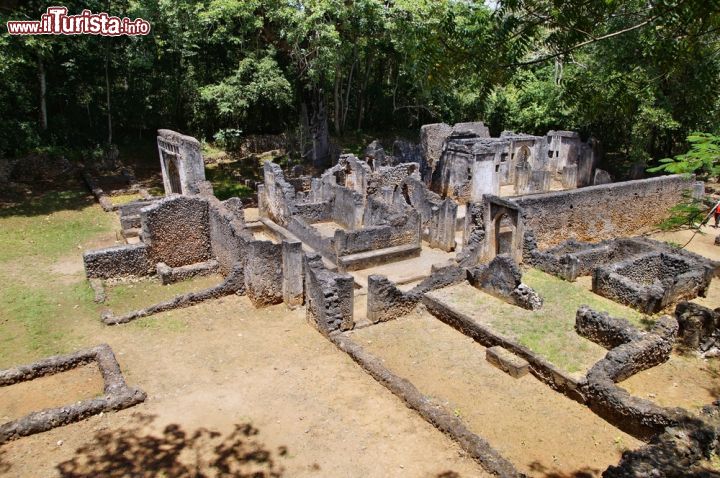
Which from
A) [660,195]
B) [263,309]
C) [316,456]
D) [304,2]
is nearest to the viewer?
[316,456]

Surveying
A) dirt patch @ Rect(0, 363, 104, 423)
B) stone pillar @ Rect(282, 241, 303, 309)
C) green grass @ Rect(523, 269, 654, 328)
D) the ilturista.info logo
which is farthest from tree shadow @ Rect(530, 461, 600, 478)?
the ilturista.info logo

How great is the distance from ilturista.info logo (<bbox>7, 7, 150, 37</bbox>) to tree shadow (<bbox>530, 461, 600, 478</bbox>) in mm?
23682

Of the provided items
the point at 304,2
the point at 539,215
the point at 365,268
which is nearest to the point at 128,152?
the point at 304,2

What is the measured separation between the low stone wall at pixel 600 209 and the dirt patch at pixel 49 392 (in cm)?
1286

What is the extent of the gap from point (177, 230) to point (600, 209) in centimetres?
1433

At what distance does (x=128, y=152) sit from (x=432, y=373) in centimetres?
2507

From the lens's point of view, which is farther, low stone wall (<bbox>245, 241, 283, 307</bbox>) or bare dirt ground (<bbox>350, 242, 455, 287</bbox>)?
bare dirt ground (<bbox>350, 242, 455, 287</bbox>)

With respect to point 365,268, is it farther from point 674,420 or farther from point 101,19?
point 101,19

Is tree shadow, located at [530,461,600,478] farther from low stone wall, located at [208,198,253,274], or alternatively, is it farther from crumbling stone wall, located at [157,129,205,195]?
crumbling stone wall, located at [157,129,205,195]

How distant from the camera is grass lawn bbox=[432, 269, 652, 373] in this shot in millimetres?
11484

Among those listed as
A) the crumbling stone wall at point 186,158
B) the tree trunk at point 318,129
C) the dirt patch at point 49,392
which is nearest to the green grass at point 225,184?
the crumbling stone wall at point 186,158

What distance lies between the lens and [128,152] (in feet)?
98.7

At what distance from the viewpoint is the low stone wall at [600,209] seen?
1803cm

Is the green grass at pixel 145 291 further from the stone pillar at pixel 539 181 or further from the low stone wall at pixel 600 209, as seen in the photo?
the stone pillar at pixel 539 181
